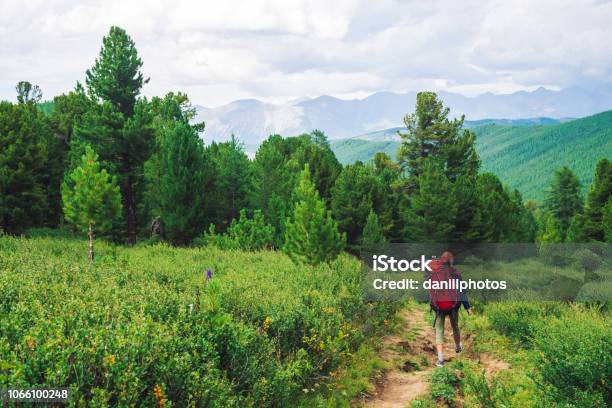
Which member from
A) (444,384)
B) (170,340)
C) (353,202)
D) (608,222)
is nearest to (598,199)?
(608,222)

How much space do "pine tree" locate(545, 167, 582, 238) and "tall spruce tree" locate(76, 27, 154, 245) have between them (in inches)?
2069

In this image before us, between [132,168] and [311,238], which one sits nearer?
[311,238]

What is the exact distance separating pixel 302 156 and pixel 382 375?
112ft

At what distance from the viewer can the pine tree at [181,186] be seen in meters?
31.5

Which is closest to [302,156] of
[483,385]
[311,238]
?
[311,238]

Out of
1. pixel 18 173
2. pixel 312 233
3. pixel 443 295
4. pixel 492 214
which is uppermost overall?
pixel 18 173

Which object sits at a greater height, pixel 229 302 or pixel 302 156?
pixel 302 156

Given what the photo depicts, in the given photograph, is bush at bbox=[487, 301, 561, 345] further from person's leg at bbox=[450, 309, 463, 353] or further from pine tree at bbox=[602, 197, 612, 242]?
pine tree at bbox=[602, 197, 612, 242]

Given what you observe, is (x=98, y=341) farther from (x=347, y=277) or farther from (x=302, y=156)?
(x=302, y=156)

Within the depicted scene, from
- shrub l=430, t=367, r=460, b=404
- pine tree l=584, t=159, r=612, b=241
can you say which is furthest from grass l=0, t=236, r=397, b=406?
pine tree l=584, t=159, r=612, b=241

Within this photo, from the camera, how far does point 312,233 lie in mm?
16141

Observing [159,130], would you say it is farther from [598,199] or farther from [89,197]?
[598,199]

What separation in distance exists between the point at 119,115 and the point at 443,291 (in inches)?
1004

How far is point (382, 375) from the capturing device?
9.80m
